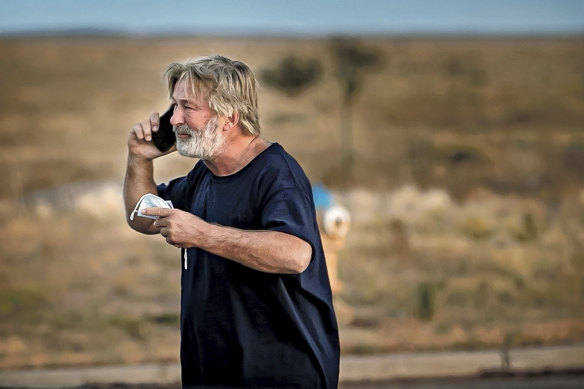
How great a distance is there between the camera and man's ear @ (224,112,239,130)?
3371 mm

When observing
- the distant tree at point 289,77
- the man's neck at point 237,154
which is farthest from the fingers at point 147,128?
the distant tree at point 289,77

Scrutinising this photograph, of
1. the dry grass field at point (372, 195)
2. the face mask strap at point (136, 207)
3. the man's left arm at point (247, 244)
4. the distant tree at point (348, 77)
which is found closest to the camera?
the man's left arm at point (247, 244)

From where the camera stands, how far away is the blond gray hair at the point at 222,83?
10.9ft

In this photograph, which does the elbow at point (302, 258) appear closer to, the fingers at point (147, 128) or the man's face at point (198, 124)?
the man's face at point (198, 124)

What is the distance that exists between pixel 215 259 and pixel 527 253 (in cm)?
964

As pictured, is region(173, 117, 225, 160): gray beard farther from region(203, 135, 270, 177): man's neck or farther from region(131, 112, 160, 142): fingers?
region(131, 112, 160, 142): fingers

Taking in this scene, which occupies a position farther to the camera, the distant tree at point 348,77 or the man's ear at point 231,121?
the distant tree at point 348,77

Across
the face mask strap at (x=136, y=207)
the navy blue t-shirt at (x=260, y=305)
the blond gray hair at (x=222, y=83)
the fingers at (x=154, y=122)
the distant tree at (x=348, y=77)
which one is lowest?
the navy blue t-shirt at (x=260, y=305)

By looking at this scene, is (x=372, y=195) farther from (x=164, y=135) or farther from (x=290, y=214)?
(x=290, y=214)

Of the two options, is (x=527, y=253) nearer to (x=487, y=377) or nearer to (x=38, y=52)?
(x=487, y=377)

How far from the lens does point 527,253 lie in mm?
12430

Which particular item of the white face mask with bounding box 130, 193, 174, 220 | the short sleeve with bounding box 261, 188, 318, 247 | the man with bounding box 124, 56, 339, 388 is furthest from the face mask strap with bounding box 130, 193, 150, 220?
the short sleeve with bounding box 261, 188, 318, 247

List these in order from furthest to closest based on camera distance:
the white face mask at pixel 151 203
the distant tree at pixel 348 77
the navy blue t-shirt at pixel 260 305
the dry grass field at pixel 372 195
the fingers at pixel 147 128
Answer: the distant tree at pixel 348 77 → the dry grass field at pixel 372 195 → the fingers at pixel 147 128 → the white face mask at pixel 151 203 → the navy blue t-shirt at pixel 260 305

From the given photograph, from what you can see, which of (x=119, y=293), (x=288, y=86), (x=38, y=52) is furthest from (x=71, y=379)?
(x=38, y=52)
